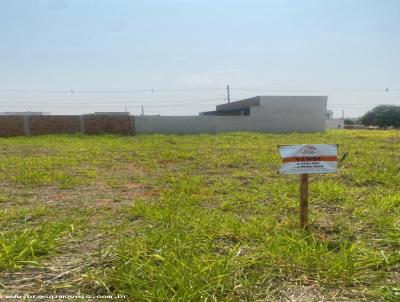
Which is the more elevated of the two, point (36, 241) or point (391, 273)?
point (36, 241)

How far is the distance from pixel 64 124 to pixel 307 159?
21924 mm

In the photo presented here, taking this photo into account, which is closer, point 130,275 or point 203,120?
point 130,275

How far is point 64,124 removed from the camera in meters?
22.8

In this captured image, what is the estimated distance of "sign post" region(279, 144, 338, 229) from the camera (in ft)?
11.4

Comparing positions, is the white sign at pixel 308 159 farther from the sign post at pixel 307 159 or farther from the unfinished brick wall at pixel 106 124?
the unfinished brick wall at pixel 106 124

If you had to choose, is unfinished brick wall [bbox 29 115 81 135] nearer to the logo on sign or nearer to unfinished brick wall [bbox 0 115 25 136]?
unfinished brick wall [bbox 0 115 25 136]

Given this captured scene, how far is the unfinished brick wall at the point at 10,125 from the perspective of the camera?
70.8 feet

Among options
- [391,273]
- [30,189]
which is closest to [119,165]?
[30,189]

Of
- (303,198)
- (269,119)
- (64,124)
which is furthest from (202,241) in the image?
(269,119)

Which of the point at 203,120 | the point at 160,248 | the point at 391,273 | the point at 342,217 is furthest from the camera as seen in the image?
the point at 203,120

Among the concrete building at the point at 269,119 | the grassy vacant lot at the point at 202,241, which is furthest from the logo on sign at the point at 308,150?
the concrete building at the point at 269,119

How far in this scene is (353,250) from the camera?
9.90ft

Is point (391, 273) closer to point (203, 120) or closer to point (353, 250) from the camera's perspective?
point (353, 250)

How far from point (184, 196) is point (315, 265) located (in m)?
2.80
